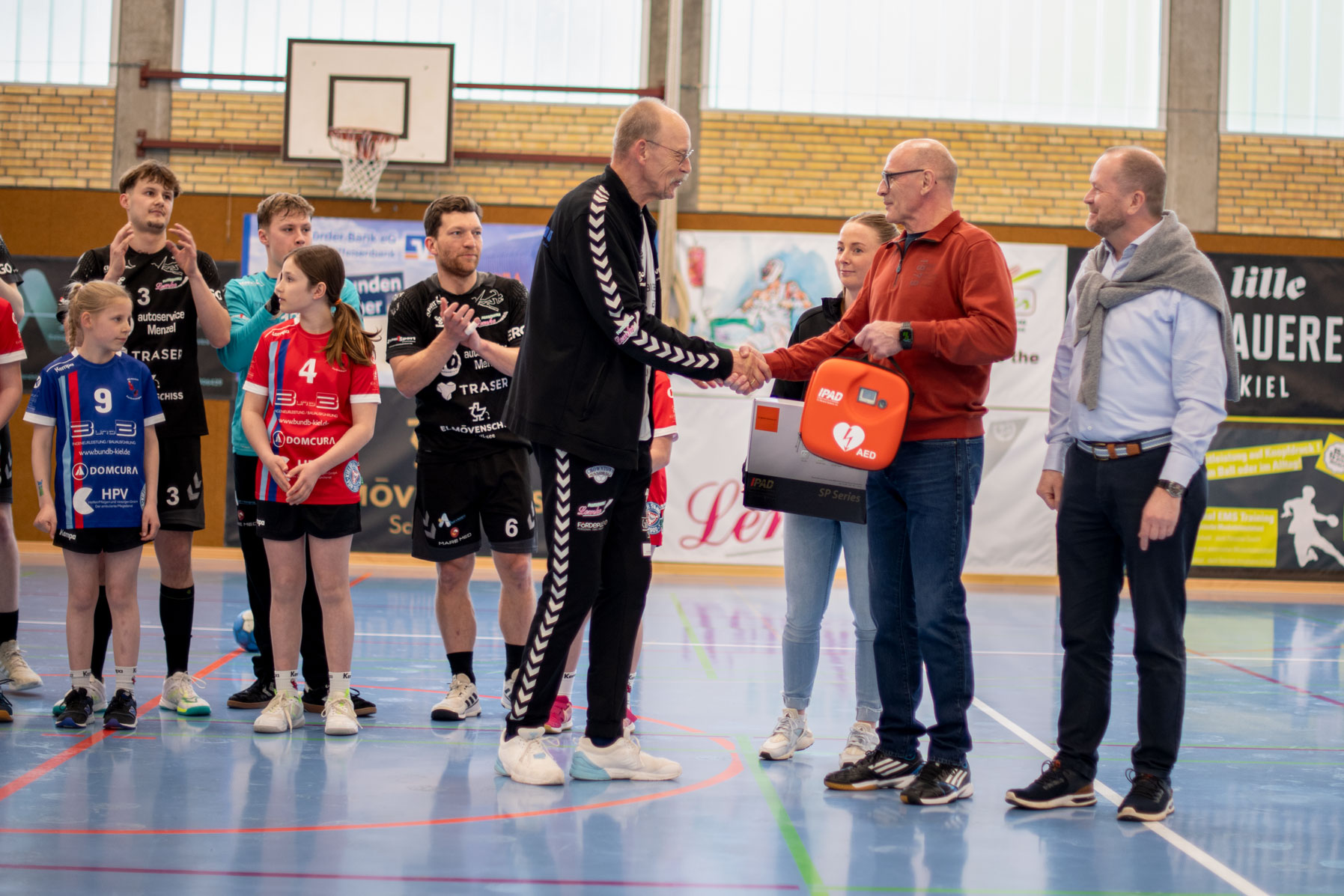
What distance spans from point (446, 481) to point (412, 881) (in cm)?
191

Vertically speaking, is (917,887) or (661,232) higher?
(661,232)

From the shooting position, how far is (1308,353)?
34.6 ft

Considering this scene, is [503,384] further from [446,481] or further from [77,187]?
[77,187]

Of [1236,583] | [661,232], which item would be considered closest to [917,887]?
[661,232]

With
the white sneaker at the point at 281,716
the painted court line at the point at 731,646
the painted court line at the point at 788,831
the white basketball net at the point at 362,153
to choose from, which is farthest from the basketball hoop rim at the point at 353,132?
the painted court line at the point at 788,831

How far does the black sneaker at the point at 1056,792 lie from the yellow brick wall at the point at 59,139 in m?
10.0

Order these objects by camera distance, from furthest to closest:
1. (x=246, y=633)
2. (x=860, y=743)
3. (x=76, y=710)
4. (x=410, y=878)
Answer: (x=246, y=633) → (x=76, y=710) → (x=860, y=743) → (x=410, y=878)

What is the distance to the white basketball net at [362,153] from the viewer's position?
9969 mm

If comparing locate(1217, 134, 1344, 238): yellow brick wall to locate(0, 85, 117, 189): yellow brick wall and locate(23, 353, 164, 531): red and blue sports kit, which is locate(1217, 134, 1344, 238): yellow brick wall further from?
locate(0, 85, 117, 189): yellow brick wall

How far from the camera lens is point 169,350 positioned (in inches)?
168

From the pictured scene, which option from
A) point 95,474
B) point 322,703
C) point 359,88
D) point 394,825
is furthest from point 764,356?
point 359,88

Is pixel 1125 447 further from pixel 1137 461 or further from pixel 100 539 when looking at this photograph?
pixel 100 539

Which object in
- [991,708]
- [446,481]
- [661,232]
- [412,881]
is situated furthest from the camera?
[661,232]

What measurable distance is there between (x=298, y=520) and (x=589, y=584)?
3.90 ft
